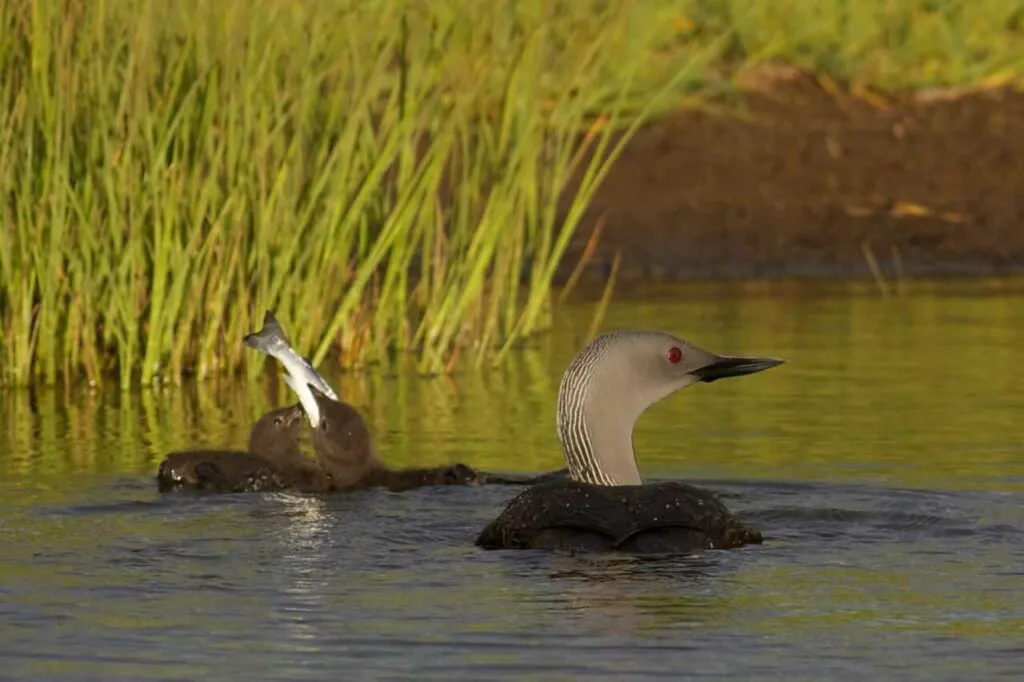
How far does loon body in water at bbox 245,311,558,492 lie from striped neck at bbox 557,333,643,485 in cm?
104

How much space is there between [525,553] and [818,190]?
9791mm

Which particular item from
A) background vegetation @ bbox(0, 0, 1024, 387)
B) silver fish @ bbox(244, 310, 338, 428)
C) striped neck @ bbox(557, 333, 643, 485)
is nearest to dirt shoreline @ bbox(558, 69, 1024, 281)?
background vegetation @ bbox(0, 0, 1024, 387)

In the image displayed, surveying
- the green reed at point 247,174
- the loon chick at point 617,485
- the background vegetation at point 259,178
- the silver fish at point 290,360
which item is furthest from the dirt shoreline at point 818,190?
the loon chick at point 617,485

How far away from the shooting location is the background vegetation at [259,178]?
35.1 feet

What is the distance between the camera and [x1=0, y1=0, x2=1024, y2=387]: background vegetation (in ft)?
35.1

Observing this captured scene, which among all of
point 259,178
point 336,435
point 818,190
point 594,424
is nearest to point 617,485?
point 594,424

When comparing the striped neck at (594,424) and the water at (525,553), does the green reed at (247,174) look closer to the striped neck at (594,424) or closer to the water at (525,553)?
the water at (525,553)

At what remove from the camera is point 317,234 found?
11.2 m

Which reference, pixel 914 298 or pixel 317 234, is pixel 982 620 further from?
pixel 914 298

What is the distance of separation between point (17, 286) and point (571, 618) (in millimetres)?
5010

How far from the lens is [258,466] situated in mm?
9016

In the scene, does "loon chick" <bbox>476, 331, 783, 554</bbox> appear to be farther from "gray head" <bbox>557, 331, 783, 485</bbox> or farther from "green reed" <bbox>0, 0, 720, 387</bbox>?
"green reed" <bbox>0, 0, 720, 387</bbox>

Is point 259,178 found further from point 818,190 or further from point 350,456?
point 818,190

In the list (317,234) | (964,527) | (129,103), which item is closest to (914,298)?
(317,234)
